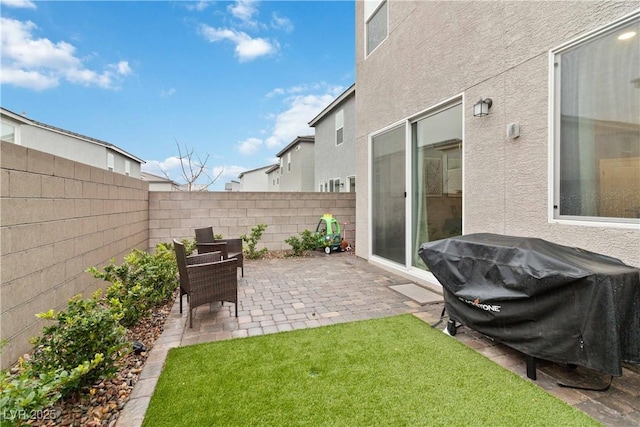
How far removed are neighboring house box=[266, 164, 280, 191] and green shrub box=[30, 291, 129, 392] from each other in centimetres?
2393

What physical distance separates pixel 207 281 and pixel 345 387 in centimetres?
211

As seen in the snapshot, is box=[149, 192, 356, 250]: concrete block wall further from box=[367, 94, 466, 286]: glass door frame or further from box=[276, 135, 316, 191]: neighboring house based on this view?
box=[276, 135, 316, 191]: neighboring house

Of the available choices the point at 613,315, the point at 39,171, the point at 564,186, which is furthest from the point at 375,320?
the point at 39,171

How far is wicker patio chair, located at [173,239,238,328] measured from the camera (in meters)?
3.62

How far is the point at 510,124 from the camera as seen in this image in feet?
11.9

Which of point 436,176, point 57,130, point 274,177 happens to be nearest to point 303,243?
point 436,176

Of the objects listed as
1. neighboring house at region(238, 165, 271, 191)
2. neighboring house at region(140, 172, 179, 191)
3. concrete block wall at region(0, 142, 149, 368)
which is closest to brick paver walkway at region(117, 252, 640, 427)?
concrete block wall at region(0, 142, 149, 368)

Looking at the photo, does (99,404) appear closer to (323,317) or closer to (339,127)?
(323,317)

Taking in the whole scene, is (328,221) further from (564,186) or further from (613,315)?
(613,315)

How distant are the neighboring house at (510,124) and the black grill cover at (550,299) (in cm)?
74

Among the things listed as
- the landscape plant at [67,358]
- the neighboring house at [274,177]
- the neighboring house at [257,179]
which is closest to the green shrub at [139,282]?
the landscape plant at [67,358]

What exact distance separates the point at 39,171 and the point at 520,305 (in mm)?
4487

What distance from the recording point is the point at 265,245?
8.56 metres

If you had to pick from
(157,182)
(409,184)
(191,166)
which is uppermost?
(157,182)
